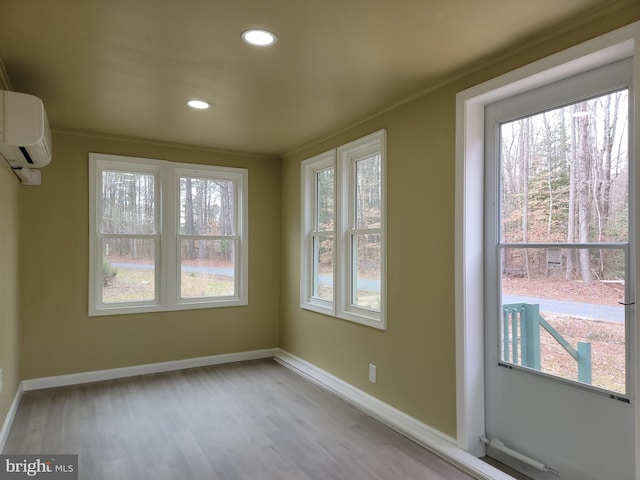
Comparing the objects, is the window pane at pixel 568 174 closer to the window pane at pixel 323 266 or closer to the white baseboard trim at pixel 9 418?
the window pane at pixel 323 266

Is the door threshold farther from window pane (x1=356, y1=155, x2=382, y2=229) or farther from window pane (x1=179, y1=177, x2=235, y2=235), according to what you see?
window pane (x1=179, y1=177, x2=235, y2=235)

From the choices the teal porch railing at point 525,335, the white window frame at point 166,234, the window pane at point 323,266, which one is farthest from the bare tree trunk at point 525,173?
the white window frame at point 166,234

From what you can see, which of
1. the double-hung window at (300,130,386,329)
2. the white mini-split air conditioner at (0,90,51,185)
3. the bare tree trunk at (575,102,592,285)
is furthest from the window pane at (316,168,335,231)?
the white mini-split air conditioner at (0,90,51,185)

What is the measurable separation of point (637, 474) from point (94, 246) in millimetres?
4361

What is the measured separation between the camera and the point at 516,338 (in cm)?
255

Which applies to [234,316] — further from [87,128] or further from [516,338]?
[516,338]

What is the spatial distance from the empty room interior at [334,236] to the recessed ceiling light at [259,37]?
Result: 0.03 m

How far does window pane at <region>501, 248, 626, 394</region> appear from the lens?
6.84 feet

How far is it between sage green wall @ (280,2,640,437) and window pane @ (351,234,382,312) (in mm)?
230

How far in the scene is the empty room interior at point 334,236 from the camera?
2092 mm

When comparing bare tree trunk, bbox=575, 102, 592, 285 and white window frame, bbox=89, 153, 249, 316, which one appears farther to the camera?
white window frame, bbox=89, 153, 249, 316

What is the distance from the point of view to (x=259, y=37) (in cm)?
222

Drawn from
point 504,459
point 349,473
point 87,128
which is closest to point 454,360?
point 504,459

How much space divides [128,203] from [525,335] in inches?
150
